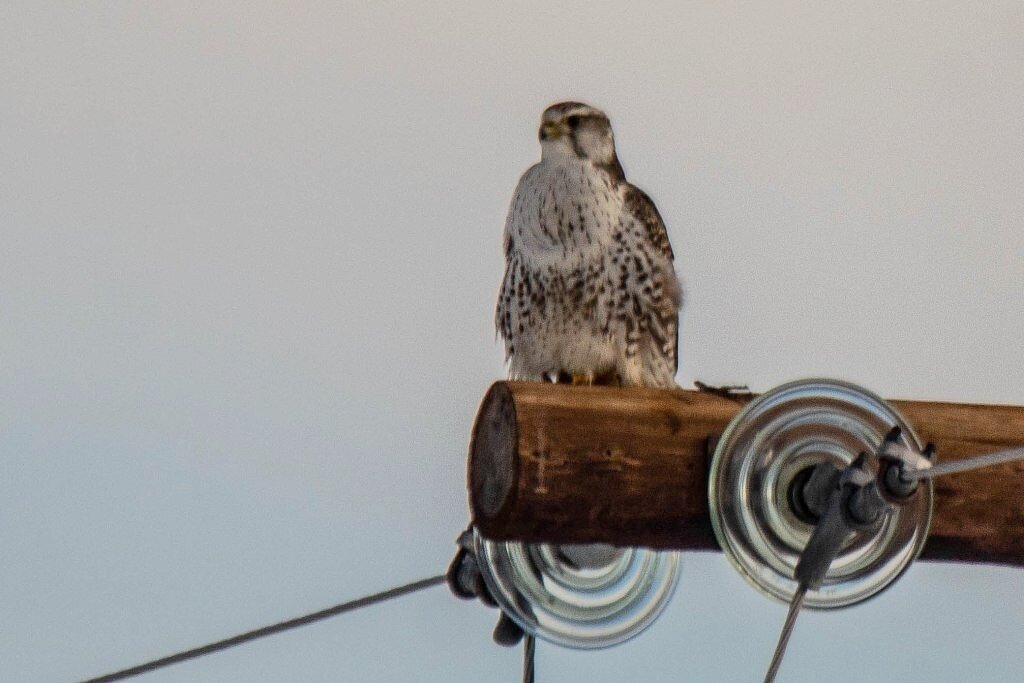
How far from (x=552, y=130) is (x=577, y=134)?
7 centimetres

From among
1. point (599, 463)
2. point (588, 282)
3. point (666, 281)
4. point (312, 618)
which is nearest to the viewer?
point (599, 463)

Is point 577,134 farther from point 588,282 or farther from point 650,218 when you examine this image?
point 588,282

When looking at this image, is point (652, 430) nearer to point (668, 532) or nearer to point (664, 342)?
point (668, 532)

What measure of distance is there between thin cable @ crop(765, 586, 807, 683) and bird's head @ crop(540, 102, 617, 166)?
2170mm

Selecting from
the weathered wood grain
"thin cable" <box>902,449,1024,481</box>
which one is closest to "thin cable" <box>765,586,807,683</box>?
"thin cable" <box>902,449,1024,481</box>

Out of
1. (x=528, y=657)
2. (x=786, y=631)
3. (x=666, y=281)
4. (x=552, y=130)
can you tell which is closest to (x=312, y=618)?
(x=528, y=657)

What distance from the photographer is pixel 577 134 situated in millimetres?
3846

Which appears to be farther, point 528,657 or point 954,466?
point 528,657

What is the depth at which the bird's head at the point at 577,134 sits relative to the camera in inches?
150

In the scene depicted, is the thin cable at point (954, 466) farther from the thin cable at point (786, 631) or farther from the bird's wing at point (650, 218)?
the bird's wing at point (650, 218)

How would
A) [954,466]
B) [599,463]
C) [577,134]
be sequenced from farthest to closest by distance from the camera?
[577,134], [599,463], [954,466]

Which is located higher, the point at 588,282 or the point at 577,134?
the point at 577,134

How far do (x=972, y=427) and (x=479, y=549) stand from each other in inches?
32.1

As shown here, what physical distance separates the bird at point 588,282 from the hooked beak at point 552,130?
0.11 meters
